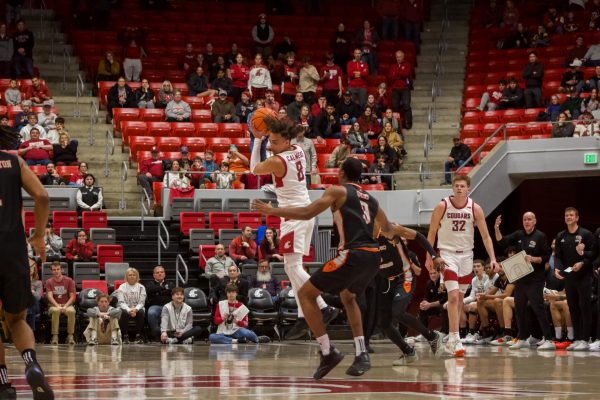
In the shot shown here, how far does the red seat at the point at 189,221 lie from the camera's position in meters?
21.7

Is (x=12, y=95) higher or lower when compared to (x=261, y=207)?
higher

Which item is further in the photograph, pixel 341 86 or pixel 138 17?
pixel 138 17

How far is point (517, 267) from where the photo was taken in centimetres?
1579

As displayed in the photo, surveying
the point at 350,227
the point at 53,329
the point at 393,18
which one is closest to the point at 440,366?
the point at 350,227

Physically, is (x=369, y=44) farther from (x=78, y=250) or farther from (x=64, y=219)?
(x=78, y=250)

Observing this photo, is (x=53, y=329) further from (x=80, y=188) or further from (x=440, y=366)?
(x=440, y=366)

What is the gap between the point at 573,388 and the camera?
8.82 m

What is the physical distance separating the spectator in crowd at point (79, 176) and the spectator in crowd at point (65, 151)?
83 cm

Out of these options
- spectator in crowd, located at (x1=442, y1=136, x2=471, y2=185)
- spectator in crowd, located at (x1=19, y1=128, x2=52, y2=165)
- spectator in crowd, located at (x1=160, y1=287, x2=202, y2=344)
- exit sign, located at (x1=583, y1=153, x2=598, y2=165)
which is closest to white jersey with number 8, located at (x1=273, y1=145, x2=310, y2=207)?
spectator in crowd, located at (x1=160, y1=287, x2=202, y2=344)

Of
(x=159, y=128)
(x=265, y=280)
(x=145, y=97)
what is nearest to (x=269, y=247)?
(x=265, y=280)

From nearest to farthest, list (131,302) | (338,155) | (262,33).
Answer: (131,302), (338,155), (262,33)

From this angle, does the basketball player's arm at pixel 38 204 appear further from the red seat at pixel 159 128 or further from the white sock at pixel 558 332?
the red seat at pixel 159 128

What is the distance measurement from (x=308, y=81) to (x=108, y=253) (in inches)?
326

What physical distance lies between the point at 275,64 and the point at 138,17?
A: 4314 millimetres
